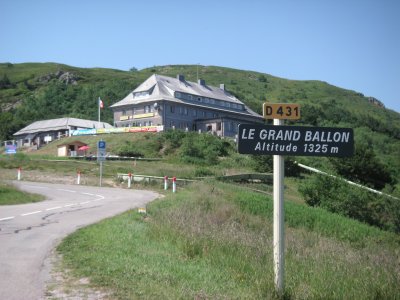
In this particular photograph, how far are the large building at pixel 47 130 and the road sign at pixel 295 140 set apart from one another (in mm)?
78357

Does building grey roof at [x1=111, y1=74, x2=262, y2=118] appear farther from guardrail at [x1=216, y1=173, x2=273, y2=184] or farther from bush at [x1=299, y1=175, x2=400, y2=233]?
bush at [x1=299, y1=175, x2=400, y2=233]

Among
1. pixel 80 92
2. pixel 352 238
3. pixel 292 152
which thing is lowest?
pixel 352 238

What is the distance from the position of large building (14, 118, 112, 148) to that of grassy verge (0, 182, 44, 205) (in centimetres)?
6020

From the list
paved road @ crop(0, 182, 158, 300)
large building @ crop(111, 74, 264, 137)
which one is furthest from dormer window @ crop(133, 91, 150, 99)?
paved road @ crop(0, 182, 158, 300)

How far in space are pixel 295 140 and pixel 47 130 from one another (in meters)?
84.6

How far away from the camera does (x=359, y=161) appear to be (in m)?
51.6

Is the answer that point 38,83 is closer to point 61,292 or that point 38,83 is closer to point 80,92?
point 80,92

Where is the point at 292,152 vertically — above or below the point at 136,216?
above

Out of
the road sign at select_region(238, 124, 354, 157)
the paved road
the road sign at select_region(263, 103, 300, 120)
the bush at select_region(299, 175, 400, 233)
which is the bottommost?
the bush at select_region(299, 175, 400, 233)

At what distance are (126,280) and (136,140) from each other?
56943mm

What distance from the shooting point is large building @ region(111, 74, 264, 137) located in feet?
247

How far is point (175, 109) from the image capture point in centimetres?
7644

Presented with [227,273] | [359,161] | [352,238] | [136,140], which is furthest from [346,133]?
[136,140]

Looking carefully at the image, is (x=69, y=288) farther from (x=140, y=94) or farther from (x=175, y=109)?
(x=140, y=94)
